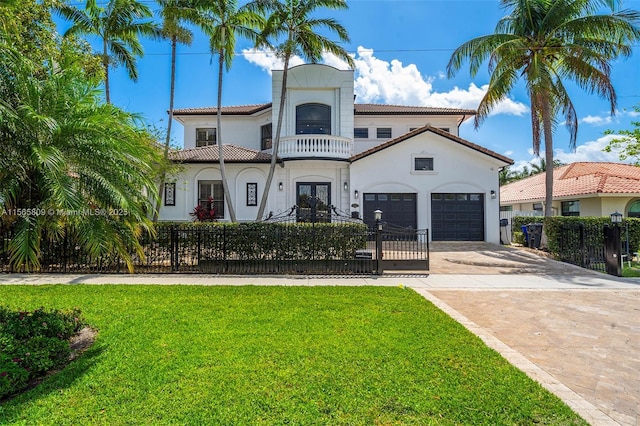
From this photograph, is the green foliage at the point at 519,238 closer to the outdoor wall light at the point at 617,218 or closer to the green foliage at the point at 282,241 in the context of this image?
the outdoor wall light at the point at 617,218

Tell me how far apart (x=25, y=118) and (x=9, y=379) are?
3.69 m

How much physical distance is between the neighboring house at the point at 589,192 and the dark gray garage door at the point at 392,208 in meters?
10.5

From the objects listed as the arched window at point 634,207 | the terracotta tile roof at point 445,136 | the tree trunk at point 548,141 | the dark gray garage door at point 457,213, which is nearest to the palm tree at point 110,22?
the terracotta tile roof at point 445,136

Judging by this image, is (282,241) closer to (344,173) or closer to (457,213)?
(344,173)

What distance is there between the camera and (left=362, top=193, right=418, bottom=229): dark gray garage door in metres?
19.2

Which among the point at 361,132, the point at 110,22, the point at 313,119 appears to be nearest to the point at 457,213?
the point at 361,132

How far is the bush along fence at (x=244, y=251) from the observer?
11438 mm

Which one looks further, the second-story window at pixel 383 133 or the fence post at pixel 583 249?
the second-story window at pixel 383 133

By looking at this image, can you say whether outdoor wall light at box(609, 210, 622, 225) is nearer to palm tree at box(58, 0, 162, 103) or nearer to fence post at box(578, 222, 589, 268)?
fence post at box(578, 222, 589, 268)

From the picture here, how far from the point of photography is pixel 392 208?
1928 cm

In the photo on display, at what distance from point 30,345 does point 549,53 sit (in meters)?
21.0

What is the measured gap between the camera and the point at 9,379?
359cm

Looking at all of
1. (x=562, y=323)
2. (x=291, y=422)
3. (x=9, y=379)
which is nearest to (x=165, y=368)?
(x=9, y=379)

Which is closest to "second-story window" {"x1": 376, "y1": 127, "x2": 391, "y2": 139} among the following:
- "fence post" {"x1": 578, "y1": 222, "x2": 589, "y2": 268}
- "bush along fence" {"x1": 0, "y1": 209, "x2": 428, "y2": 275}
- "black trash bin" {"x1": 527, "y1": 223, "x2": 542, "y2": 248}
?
"black trash bin" {"x1": 527, "y1": 223, "x2": 542, "y2": 248}
